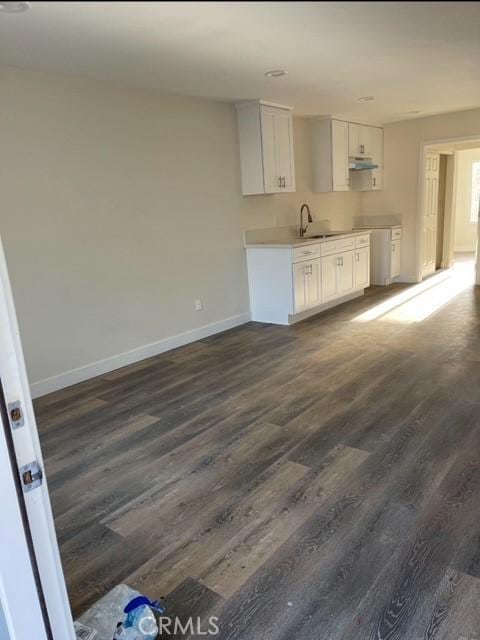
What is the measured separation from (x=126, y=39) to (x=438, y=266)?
7.38 metres

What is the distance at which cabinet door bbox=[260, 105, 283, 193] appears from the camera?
5.11 meters

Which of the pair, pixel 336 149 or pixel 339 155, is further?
pixel 339 155

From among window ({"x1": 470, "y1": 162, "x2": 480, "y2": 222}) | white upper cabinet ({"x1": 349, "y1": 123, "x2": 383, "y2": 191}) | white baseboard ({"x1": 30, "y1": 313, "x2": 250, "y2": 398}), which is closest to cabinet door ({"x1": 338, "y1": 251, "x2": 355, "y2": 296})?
white baseboard ({"x1": 30, "y1": 313, "x2": 250, "y2": 398})

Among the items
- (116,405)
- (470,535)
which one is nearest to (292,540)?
(470,535)

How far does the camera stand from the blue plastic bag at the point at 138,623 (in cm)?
147

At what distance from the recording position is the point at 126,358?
4375 mm

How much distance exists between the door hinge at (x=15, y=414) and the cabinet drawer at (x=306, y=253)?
14.4 feet

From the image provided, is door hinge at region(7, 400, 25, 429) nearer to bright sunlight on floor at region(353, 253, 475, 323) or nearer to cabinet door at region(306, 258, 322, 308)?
cabinet door at region(306, 258, 322, 308)

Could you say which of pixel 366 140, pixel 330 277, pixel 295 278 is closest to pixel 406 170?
pixel 366 140

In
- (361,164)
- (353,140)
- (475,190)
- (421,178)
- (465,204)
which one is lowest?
(465,204)

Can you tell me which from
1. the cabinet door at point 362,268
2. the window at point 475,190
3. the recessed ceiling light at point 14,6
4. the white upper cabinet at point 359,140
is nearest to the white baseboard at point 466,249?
the window at point 475,190

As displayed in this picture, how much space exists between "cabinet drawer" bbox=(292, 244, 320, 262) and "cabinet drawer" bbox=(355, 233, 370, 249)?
3.53 ft

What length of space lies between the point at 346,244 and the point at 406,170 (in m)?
2.00

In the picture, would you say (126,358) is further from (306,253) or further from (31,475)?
(31,475)
